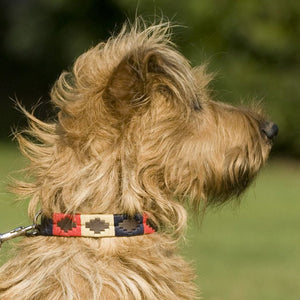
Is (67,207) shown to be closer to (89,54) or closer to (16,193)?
(16,193)

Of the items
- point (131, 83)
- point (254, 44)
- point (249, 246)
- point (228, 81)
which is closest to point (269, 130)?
point (131, 83)

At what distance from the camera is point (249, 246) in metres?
10.8

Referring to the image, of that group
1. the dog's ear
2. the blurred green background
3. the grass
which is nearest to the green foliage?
the blurred green background

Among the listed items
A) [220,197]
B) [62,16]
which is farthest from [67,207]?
[62,16]

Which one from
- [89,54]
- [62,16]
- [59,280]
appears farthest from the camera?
[62,16]

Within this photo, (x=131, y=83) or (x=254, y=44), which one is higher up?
(x=254, y=44)

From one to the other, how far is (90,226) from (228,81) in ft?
47.4

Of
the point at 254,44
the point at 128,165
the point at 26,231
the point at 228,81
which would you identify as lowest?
the point at 26,231

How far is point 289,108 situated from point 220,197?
45.4ft

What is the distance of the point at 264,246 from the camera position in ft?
35.3

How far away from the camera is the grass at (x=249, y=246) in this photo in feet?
26.6

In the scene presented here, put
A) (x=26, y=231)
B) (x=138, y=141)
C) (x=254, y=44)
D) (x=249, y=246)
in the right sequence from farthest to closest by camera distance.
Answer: (x=254, y=44) → (x=249, y=246) → (x=138, y=141) → (x=26, y=231)

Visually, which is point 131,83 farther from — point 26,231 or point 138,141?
point 26,231

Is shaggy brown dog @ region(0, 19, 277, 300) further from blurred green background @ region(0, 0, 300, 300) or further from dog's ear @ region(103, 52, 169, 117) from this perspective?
blurred green background @ region(0, 0, 300, 300)
